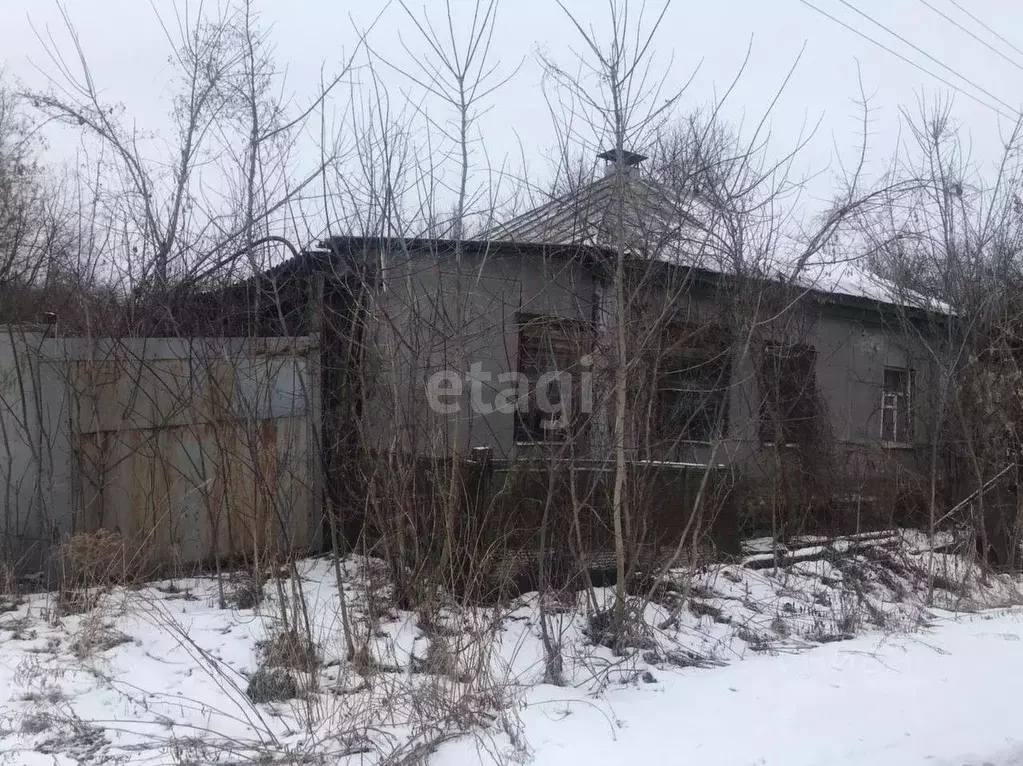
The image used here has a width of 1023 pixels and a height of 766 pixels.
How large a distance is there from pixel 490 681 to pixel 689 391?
2.81 meters

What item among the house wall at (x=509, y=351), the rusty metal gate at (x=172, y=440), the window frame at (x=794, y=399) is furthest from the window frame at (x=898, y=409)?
the rusty metal gate at (x=172, y=440)

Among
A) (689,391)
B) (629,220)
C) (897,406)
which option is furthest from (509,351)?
(897,406)

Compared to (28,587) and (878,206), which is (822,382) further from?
(28,587)

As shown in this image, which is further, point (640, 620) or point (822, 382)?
point (822, 382)

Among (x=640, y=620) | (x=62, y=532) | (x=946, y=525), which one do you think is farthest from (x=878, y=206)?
(x=62, y=532)

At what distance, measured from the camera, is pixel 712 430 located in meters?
6.70

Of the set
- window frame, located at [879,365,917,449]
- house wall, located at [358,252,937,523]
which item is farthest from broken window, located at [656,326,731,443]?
window frame, located at [879,365,917,449]

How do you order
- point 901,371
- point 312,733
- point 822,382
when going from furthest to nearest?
point 901,371
point 822,382
point 312,733

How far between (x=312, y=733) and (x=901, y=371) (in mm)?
10983

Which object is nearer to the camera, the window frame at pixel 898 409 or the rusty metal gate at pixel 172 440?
the rusty metal gate at pixel 172 440

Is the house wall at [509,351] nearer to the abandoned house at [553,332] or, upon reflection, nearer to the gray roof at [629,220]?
the abandoned house at [553,332]

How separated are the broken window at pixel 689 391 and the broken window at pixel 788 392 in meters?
1.72

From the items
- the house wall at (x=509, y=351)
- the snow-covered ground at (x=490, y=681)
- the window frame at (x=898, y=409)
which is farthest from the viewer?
the window frame at (x=898, y=409)

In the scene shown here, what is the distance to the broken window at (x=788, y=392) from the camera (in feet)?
29.5
